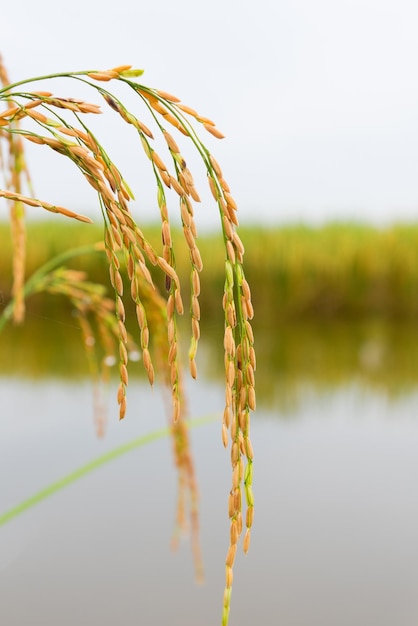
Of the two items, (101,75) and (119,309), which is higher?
(101,75)

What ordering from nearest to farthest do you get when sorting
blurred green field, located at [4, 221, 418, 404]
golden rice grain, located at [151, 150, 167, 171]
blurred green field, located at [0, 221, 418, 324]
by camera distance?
golden rice grain, located at [151, 150, 167, 171]
blurred green field, located at [4, 221, 418, 404]
blurred green field, located at [0, 221, 418, 324]

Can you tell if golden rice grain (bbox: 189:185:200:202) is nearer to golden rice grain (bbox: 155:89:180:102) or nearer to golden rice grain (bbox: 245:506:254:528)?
golden rice grain (bbox: 155:89:180:102)

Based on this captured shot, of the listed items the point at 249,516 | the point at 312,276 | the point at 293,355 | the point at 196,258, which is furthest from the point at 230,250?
the point at 312,276

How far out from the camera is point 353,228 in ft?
12.1

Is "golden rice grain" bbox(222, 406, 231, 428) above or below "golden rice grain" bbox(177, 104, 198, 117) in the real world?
below

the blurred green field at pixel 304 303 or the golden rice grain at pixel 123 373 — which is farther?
the blurred green field at pixel 304 303

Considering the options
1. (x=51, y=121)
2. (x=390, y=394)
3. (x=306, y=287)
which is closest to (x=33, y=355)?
(x=306, y=287)

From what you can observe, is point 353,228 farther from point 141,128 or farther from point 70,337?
point 141,128

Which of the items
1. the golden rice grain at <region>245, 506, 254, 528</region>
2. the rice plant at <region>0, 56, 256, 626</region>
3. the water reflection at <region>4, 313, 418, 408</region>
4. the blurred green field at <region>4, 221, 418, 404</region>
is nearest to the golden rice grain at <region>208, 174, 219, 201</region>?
the rice plant at <region>0, 56, 256, 626</region>

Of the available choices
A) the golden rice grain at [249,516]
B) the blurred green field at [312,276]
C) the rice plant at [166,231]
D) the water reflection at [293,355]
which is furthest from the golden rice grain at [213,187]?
the blurred green field at [312,276]

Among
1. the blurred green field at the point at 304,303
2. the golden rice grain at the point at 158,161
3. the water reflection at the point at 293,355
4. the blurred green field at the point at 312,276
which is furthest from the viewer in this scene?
the blurred green field at the point at 312,276

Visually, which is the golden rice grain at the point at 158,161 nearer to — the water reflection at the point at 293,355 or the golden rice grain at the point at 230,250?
the golden rice grain at the point at 230,250

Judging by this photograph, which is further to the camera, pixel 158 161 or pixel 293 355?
pixel 293 355

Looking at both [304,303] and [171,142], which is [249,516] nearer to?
[171,142]
